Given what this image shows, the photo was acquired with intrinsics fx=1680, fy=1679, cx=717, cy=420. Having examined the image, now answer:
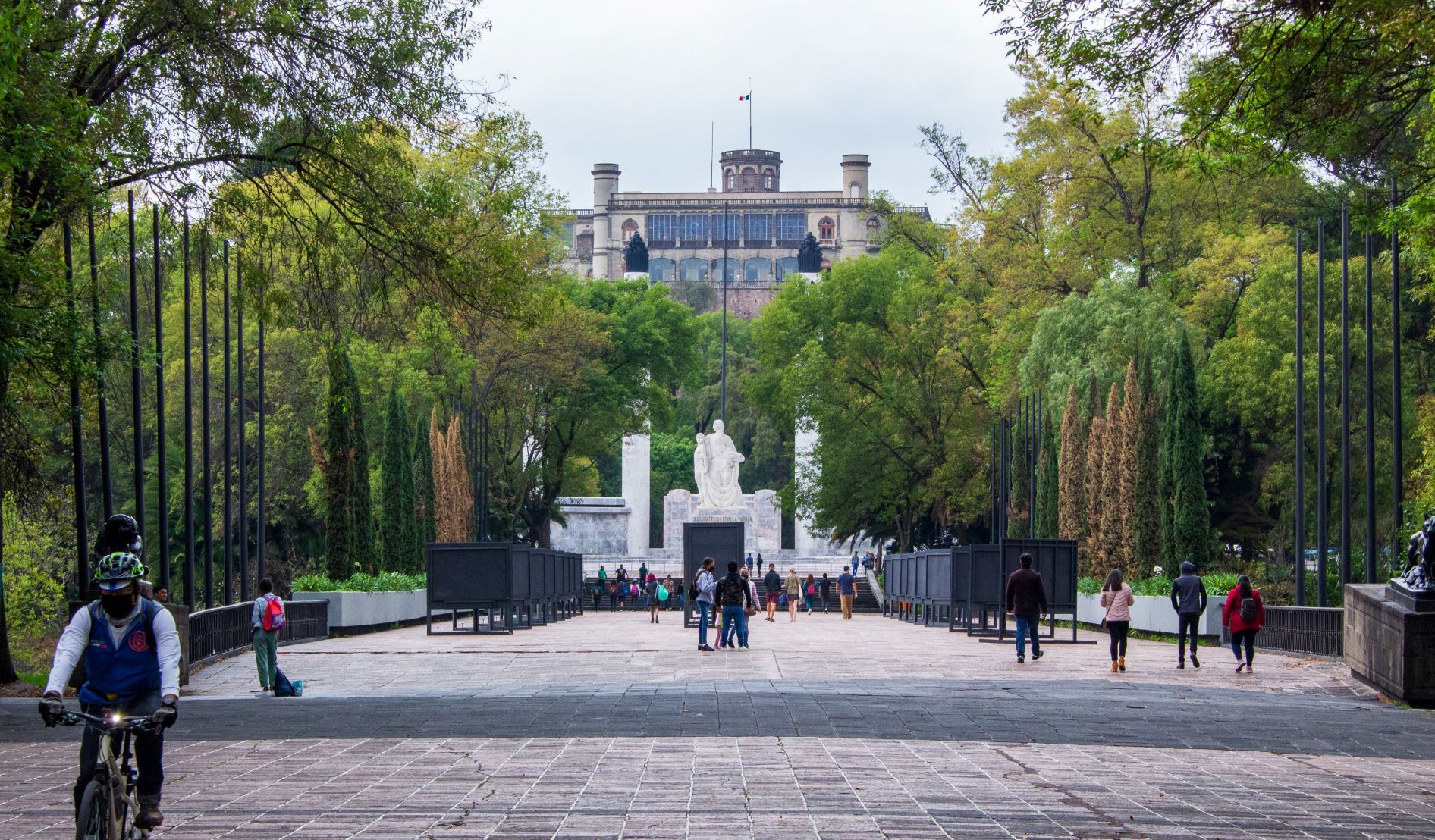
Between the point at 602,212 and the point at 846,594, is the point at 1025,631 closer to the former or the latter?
the point at 846,594

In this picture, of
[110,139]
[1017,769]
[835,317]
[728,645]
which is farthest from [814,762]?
[835,317]

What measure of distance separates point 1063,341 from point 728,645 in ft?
67.8

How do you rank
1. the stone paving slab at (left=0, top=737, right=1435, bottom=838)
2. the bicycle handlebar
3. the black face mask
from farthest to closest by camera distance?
1. the stone paving slab at (left=0, top=737, right=1435, bottom=838)
2. the black face mask
3. the bicycle handlebar

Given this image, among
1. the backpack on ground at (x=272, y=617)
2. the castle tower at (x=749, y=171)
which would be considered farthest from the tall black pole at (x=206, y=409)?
the castle tower at (x=749, y=171)

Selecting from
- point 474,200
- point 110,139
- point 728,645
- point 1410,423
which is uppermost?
point 474,200

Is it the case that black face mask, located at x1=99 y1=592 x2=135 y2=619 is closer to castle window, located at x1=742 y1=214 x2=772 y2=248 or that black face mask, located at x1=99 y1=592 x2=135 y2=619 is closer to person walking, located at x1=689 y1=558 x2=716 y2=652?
person walking, located at x1=689 y1=558 x2=716 y2=652

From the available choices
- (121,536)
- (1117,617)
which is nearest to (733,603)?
(1117,617)

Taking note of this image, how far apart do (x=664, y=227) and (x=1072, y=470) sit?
102322mm

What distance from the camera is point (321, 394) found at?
4631cm

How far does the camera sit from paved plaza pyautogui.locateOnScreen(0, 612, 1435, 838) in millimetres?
8242

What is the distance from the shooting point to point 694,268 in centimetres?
14050

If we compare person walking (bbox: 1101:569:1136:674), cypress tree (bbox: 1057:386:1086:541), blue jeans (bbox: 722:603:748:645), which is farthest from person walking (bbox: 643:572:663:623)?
person walking (bbox: 1101:569:1136:674)

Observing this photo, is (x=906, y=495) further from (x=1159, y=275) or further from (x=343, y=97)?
(x=343, y=97)

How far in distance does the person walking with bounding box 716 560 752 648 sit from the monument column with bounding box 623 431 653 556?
43018 mm
